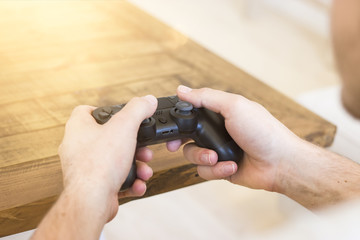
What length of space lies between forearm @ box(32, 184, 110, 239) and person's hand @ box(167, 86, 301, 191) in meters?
0.24

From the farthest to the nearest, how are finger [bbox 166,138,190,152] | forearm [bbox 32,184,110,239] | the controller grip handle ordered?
finger [bbox 166,138,190,152]
the controller grip handle
forearm [bbox 32,184,110,239]

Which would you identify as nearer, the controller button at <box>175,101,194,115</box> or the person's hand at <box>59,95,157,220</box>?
the person's hand at <box>59,95,157,220</box>

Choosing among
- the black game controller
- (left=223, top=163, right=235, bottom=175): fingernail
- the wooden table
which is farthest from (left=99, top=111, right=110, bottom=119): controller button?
(left=223, top=163, right=235, bottom=175): fingernail

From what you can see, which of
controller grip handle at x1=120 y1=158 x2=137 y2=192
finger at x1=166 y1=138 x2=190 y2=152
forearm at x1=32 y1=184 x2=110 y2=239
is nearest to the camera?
forearm at x1=32 y1=184 x2=110 y2=239

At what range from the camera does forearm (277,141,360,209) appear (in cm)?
91

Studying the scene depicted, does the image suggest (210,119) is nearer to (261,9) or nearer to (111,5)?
(111,5)

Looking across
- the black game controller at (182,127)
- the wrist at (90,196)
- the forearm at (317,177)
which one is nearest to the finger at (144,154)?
the black game controller at (182,127)

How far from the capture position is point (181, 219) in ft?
3.48

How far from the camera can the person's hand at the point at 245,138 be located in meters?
0.90

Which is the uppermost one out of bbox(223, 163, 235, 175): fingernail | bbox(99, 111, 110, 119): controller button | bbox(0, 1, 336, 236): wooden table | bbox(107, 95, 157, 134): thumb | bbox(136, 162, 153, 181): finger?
bbox(107, 95, 157, 134): thumb

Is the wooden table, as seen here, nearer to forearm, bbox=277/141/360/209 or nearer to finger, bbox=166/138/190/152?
finger, bbox=166/138/190/152

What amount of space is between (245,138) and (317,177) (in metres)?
0.15

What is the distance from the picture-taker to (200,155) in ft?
2.97

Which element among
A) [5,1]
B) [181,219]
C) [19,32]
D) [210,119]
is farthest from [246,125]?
[5,1]
